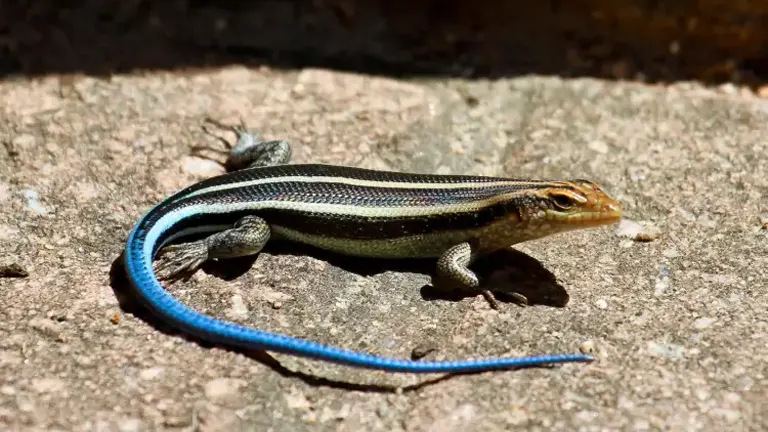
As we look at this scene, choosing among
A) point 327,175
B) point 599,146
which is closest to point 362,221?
point 327,175

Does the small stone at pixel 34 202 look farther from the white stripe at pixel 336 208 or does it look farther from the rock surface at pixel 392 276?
the white stripe at pixel 336 208

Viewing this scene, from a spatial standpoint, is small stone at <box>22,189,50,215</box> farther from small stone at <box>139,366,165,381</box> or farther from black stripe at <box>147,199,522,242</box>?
small stone at <box>139,366,165,381</box>

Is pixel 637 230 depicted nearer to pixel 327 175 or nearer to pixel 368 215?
pixel 368 215

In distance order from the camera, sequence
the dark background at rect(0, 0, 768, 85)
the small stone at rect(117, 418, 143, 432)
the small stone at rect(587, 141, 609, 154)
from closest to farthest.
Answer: the small stone at rect(117, 418, 143, 432) → the small stone at rect(587, 141, 609, 154) → the dark background at rect(0, 0, 768, 85)

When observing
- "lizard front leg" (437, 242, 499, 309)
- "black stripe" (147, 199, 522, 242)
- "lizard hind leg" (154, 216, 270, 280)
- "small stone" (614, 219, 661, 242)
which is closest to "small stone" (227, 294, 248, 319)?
"lizard hind leg" (154, 216, 270, 280)

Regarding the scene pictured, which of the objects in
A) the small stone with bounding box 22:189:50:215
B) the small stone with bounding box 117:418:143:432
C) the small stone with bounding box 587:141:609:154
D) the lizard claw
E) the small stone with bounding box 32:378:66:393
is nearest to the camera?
the small stone with bounding box 117:418:143:432

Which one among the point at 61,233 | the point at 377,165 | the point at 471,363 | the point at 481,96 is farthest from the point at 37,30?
the point at 471,363

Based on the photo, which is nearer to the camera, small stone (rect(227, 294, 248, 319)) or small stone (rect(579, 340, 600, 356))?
small stone (rect(579, 340, 600, 356))

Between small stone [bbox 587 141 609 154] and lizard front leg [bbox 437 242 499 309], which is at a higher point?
small stone [bbox 587 141 609 154]

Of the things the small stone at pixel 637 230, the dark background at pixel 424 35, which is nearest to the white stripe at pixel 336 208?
the small stone at pixel 637 230
